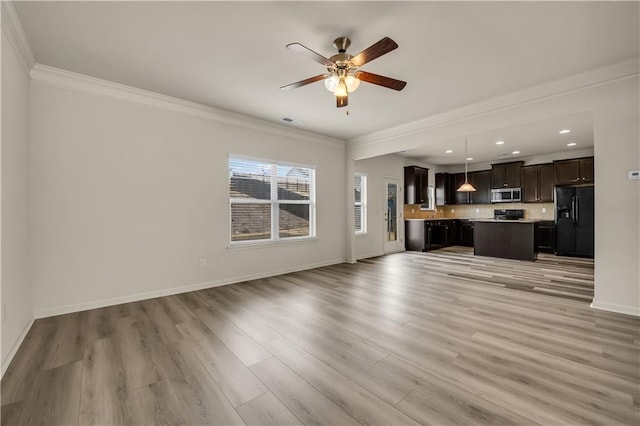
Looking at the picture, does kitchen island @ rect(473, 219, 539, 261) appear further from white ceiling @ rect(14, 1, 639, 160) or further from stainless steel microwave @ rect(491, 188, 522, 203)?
white ceiling @ rect(14, 1, 639, 160)

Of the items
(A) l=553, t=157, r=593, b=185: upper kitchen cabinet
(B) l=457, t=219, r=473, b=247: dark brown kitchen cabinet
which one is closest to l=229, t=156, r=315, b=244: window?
(B) l=457, t=219, r=473, b=247: dark brown kitchen cabinet

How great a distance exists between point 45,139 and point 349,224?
510cm

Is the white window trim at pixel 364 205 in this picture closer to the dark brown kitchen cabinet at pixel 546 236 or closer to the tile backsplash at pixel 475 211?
the tile backsplash at pixel 475 211

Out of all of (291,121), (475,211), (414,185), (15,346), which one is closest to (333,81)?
(291,121)

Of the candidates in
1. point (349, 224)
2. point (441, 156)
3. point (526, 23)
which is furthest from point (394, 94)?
point (441, 156)

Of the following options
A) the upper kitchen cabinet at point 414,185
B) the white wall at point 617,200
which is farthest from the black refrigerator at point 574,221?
the white wall at point 617,200

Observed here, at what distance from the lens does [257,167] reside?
4.91 meters

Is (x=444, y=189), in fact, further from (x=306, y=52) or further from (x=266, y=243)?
(x=306, y=52)

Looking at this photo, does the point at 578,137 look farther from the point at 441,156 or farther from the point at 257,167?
the point at 257,167

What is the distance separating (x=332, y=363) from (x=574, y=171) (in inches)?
326

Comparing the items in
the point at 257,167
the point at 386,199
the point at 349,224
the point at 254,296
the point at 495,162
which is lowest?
the point at 254,296

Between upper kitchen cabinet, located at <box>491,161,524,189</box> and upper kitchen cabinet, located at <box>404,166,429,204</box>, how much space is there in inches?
83.3

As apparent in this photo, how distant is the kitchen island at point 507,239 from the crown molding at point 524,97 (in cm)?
354

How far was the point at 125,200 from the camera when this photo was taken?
3.53 m
